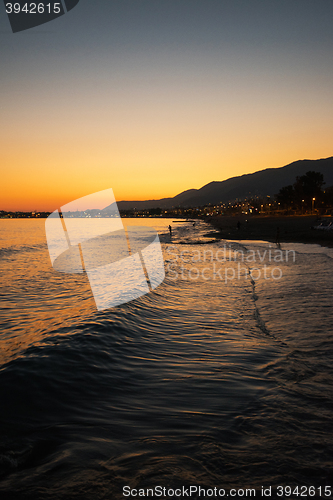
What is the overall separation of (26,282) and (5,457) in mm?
16811

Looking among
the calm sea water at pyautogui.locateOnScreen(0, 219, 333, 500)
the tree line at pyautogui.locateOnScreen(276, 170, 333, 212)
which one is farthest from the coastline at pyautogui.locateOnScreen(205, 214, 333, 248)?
the tree line at pyautogui.locateOnScreen(276, 170, 333, 212)

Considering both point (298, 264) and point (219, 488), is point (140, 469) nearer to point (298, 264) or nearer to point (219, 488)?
point (219, 488)

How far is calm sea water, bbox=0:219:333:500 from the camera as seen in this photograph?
3.33 metres

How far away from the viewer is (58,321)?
10086 mm

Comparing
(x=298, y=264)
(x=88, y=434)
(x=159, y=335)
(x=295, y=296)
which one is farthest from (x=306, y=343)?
(x=298, y=264)

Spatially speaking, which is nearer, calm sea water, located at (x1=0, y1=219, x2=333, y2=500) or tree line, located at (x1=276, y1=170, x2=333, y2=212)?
calm sea water, located at (x1=0, y1=219, x2=333, y2=500)

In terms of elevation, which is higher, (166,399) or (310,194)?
(310,194)

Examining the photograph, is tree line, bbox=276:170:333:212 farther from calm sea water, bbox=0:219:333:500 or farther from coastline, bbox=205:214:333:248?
calm sea water, bbox=0:219:333:500

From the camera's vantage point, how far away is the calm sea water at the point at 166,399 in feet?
10.9

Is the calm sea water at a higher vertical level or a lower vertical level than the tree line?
lower

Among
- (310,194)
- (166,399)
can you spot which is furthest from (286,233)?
(310,194)

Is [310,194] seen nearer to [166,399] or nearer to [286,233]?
[286,233]

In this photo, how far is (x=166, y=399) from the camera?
5.02m

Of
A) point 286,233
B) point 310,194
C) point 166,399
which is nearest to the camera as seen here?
point 166,399
